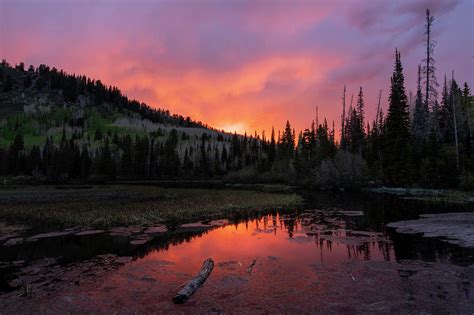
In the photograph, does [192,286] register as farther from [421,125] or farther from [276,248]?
[421,125]

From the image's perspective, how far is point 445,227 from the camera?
2311 centimetres

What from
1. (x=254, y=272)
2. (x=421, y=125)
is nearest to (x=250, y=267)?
(x=254, y=272)

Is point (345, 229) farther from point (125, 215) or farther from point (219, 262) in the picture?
point (125, 215)

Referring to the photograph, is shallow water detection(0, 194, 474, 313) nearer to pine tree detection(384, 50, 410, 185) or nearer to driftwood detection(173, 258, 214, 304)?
driftwood detection(173, 258, 214, 304)

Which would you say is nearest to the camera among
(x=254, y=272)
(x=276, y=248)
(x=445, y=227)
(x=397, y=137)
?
(x=254, y=272)

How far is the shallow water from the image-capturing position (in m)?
11.0

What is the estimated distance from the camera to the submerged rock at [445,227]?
20073 mm

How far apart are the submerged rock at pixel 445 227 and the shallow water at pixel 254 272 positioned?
1210 mm

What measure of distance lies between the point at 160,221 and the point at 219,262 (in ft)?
42.4

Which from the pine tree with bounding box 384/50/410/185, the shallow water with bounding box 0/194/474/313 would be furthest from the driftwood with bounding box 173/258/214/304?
the pine tree with bounding box 384/50/410/185

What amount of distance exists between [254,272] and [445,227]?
15.9 m

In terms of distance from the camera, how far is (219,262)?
1673 centimetres

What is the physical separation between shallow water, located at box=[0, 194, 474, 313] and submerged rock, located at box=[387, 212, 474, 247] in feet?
3.97

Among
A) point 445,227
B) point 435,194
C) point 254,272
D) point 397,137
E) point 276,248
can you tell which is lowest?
point 254,272
